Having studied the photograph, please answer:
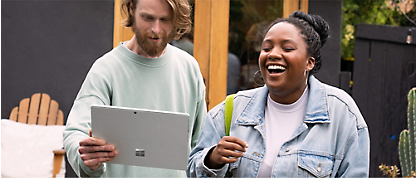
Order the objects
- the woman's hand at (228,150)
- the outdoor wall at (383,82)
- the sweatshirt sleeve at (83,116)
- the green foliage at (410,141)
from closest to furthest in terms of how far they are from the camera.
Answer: the woman's hand at (228,150)
the sweatshirt sleeve at (83,116)
the green foliage at (410,141)
the outdoor wall at (383,82)

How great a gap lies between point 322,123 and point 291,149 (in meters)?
0.18

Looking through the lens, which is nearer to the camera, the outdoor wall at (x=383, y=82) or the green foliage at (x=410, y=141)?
the green foliage at (x=410, y=141)

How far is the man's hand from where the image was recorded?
83.3 inches

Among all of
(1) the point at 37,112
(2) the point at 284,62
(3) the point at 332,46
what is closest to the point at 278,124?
(2) the point at 284,62

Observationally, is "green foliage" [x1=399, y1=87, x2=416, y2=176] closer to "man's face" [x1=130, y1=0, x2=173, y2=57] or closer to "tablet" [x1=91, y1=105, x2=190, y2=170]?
Result: "man's face" [x1=130, y1=0, x2=173, y2=57]

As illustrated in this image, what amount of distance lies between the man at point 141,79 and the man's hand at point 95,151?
0.57 feet

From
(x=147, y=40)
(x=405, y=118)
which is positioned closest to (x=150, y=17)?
(x=147, y=40)

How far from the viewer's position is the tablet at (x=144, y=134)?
2072mm

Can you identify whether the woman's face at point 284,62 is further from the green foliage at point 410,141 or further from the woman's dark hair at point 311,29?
the green foliage at point 410,141

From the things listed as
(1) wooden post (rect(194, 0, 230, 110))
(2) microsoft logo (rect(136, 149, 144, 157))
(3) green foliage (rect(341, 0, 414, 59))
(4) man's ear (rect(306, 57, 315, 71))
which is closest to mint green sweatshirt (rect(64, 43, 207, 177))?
(2) microsoft logo (rect(136, 149, 144, 157))

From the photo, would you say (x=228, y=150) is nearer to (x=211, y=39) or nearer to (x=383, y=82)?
(x=211, y=39)

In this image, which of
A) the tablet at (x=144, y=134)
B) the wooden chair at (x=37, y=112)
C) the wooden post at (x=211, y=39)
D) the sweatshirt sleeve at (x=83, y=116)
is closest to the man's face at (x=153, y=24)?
the sweatshirt sleeve at (x=83, y=116)

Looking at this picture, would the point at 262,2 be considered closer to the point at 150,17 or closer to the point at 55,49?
the point at 55,49

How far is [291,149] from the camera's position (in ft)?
6.66
